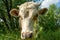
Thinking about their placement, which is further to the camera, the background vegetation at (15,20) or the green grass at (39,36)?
the background vegetation at (15,20)

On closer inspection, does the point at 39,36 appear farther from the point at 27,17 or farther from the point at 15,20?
the point at 15,20

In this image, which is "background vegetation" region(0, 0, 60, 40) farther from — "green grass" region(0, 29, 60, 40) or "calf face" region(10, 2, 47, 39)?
"calf face" region(10, 2, 47, 39)

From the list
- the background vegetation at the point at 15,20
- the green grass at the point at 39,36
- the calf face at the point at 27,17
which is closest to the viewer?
the calf face at the point at 27,17

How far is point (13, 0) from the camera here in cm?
1299

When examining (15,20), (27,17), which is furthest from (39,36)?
(15,20)

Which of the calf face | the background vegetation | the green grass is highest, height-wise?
the calf face

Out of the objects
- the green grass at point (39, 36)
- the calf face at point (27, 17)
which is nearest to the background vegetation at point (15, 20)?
the green grass at point (39, 36)

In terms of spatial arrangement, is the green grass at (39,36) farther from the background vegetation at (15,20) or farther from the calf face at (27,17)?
the background vegetation at (15,20)

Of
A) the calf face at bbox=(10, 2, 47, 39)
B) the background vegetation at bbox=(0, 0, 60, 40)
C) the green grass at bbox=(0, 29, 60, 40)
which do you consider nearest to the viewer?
the calf face at bbox=(10, 2, 47, 39)

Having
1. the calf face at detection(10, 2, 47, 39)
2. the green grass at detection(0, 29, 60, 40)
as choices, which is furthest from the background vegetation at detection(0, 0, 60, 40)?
the calf face at detection(10, 2, 47, 39)

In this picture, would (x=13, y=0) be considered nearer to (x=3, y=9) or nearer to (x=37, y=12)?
(x=3, y=9)

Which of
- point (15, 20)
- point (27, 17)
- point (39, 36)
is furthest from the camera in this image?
point (15, 20)

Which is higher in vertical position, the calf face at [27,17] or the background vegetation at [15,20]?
the calf face at [27,17]

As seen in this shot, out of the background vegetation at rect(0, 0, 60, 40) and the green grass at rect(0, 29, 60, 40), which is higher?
the green grass at rect(0, 29, 60, 40)
